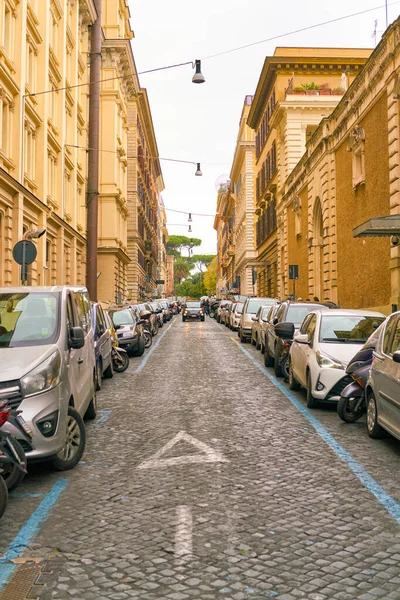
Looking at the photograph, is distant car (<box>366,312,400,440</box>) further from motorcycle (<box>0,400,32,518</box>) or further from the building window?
the building window

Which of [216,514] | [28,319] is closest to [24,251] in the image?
[28,319]

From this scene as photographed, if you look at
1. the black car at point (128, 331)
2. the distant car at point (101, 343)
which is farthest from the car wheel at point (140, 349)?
the distant car at point (101, 343)

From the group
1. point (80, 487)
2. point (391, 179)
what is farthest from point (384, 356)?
point (391, 179)

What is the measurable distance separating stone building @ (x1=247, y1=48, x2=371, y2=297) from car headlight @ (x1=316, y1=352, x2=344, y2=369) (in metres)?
29.3

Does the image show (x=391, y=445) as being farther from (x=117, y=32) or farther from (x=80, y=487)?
(x=117, y=32)

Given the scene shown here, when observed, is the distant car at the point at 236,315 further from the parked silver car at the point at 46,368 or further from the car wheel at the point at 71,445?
the car wheel at the point at 71,445

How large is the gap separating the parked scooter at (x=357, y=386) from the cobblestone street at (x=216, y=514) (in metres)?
0.18

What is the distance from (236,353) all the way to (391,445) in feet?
41.5

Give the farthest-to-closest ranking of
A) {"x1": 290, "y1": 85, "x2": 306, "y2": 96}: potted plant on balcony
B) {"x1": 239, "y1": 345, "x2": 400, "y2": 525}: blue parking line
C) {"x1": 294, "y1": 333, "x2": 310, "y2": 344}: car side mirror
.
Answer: {"x1": 290, "y1": 85, "x2": 306, "y2": 96}: potted plant on balcony
{"x1": 294, "y1": 333, "x2": 310, "y2": 344}: car side mirror
{"x1": 239, "y1": 345, "x2": 400, "y2": 525}: blue parking line

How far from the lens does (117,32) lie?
46.8 metres

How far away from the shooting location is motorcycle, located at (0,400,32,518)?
16.4 ft

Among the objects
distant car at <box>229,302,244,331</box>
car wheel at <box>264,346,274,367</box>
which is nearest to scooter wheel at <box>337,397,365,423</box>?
car wheel at <box>264,346,274,367</box>

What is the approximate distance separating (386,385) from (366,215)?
1510cm

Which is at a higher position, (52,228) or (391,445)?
(52,228)
